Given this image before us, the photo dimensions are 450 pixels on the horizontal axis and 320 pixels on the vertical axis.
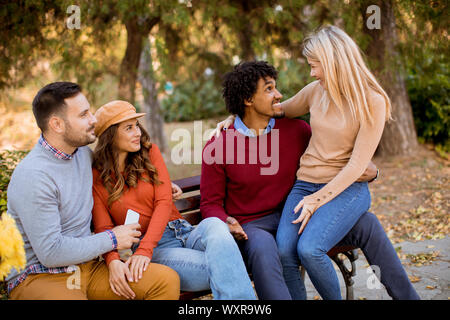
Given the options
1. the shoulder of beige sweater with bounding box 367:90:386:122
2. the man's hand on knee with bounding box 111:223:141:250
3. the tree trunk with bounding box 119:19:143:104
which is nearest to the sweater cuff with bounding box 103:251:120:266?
the man's hand on knee with bounding box 111:223:141:250

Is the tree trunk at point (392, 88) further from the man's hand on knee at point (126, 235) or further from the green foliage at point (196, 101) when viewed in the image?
the man's hand on knee at point (126, 235)

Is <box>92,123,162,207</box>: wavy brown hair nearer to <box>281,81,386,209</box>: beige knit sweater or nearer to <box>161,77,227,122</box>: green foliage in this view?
<box>281,81,386,209</box>: beige knit sweater

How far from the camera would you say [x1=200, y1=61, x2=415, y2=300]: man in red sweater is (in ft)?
9.44

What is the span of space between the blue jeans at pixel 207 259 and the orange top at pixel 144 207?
130 mm

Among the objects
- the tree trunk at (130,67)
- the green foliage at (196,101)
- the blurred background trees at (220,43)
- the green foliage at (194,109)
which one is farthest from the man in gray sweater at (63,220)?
the green foliage at (194,109)

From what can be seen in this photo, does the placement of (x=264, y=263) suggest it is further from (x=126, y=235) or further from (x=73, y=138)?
(x=73, y=138)

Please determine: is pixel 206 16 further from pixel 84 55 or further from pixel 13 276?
pixel 13 276

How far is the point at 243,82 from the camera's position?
3.15 meters

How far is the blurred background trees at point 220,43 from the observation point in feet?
16.5

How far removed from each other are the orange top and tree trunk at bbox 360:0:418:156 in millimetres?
3837

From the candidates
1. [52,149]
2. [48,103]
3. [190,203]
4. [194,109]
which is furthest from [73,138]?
[194,109]
